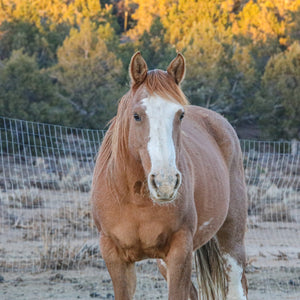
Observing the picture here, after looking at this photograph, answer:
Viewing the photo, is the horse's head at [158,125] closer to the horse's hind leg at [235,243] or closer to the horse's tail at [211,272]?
the horse's hind leg at [235,243]

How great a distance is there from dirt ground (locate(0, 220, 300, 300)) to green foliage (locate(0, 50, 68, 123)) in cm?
509

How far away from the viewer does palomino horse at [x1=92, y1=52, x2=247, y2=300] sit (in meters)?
2.95

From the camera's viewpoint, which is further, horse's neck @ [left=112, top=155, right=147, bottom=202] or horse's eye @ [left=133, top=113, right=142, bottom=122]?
horse's neck @ [left=112, top=155, right=147, bottom=202]

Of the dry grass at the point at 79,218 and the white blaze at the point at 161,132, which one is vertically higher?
the white blaze at the point at 161,132

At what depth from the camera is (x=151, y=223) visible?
10.6 feet

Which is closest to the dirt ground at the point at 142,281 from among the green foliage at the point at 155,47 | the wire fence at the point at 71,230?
the wire fence at the point at 71,230

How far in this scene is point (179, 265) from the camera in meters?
3.23

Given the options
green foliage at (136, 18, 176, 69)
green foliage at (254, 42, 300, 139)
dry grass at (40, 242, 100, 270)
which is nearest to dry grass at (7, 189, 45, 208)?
dry grass at (40, 242, 100, 270)

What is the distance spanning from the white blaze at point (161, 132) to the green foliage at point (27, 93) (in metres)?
8.38

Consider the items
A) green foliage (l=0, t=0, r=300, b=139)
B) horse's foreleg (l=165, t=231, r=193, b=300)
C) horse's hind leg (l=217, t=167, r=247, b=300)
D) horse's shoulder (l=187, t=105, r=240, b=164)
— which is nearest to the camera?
horse's foreleg (l=165, t=231, r=193, b=300)

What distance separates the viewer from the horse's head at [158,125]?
2.82m

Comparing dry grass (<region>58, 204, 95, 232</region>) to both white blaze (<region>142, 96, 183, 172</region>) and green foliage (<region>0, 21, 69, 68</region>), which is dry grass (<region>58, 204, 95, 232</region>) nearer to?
white blaze (<region>142, 96, 183, 172</region>)

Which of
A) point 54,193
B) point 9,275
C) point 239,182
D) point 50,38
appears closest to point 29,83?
point 54,193

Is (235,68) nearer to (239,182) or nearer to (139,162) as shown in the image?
(239,182)
